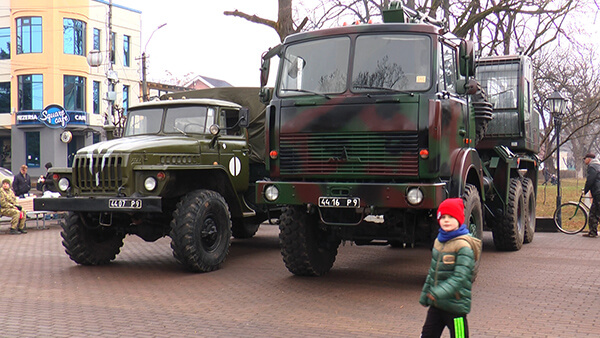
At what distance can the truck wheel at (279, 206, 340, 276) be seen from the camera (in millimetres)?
9031

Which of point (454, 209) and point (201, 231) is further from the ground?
point (454, 209)

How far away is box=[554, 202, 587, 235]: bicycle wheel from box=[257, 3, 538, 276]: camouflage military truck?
7.69 metres

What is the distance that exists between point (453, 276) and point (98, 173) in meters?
6.20

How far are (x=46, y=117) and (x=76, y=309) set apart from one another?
35.2 metres

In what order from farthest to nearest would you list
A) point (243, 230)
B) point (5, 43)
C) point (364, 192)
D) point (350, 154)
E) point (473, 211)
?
point (5, 43) < point (243, 230) < point (473, 211) < point (350, 154) < point (364, 192)

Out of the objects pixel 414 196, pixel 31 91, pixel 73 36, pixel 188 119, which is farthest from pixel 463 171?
pixel 31 91

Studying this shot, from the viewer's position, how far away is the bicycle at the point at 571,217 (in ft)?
52.8

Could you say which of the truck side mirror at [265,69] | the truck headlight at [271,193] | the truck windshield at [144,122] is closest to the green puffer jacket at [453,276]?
the truck headlight at [271,193]

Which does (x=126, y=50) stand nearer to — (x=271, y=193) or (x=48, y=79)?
(x=48, y=79)

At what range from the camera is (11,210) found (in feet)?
53.5

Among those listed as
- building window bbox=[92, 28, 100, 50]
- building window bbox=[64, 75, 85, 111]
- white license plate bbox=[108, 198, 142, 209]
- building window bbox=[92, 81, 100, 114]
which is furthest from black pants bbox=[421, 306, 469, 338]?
building window bbox=[92, 28, 100, 50]

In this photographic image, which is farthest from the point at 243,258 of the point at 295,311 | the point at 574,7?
the point at 574,7

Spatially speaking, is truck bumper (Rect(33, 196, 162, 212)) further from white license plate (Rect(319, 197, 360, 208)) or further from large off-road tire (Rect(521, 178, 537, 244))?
large off-road tire (Rect(521, 178, 537, 244))

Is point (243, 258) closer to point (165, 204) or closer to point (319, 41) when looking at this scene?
point (165, 204)
